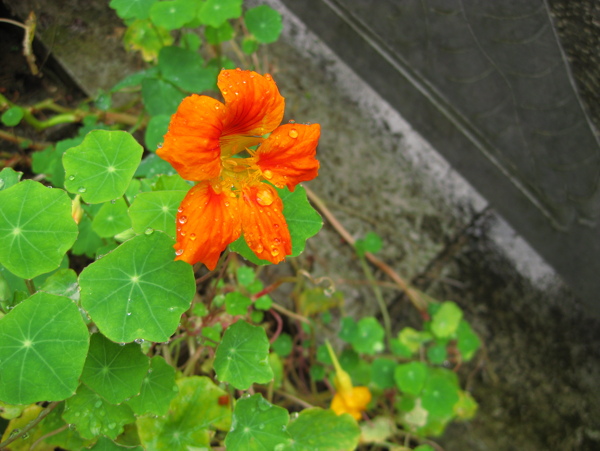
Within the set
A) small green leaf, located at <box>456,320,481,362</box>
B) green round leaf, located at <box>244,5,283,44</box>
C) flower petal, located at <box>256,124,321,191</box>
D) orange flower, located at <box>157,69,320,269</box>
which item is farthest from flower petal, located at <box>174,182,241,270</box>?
small green leaf, located at <box>456,320,481,362</box>

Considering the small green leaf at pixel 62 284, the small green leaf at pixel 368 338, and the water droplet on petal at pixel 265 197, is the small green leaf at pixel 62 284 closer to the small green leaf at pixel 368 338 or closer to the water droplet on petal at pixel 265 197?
the water droplet on petal at pixel 265 197

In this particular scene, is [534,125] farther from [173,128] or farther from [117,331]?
[117,331]

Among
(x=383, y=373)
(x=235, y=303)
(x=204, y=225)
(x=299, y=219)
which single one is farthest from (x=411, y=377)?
(x=204, y=225)

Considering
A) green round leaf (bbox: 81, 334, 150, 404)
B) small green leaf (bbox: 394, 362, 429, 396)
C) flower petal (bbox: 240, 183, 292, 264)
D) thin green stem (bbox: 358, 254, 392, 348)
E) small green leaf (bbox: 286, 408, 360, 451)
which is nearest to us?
flower petal (bbox: 240, 183, 292, 264)

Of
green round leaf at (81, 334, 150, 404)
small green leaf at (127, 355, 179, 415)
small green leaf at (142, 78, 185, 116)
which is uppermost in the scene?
small green leaf at (142, 78, 185, 116)

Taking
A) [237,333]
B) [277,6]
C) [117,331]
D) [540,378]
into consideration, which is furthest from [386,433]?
[277,6]

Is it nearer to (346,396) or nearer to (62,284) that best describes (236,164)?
(62,284)

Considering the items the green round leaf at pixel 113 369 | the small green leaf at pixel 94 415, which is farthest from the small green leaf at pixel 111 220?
the small green leaf at pixel 94 415

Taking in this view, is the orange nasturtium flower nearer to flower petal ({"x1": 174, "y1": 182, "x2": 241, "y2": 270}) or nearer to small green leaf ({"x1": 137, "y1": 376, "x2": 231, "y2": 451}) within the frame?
small green leaf ({"x1": 137, "y1": 376, "x2": 231, "y2": 451})
